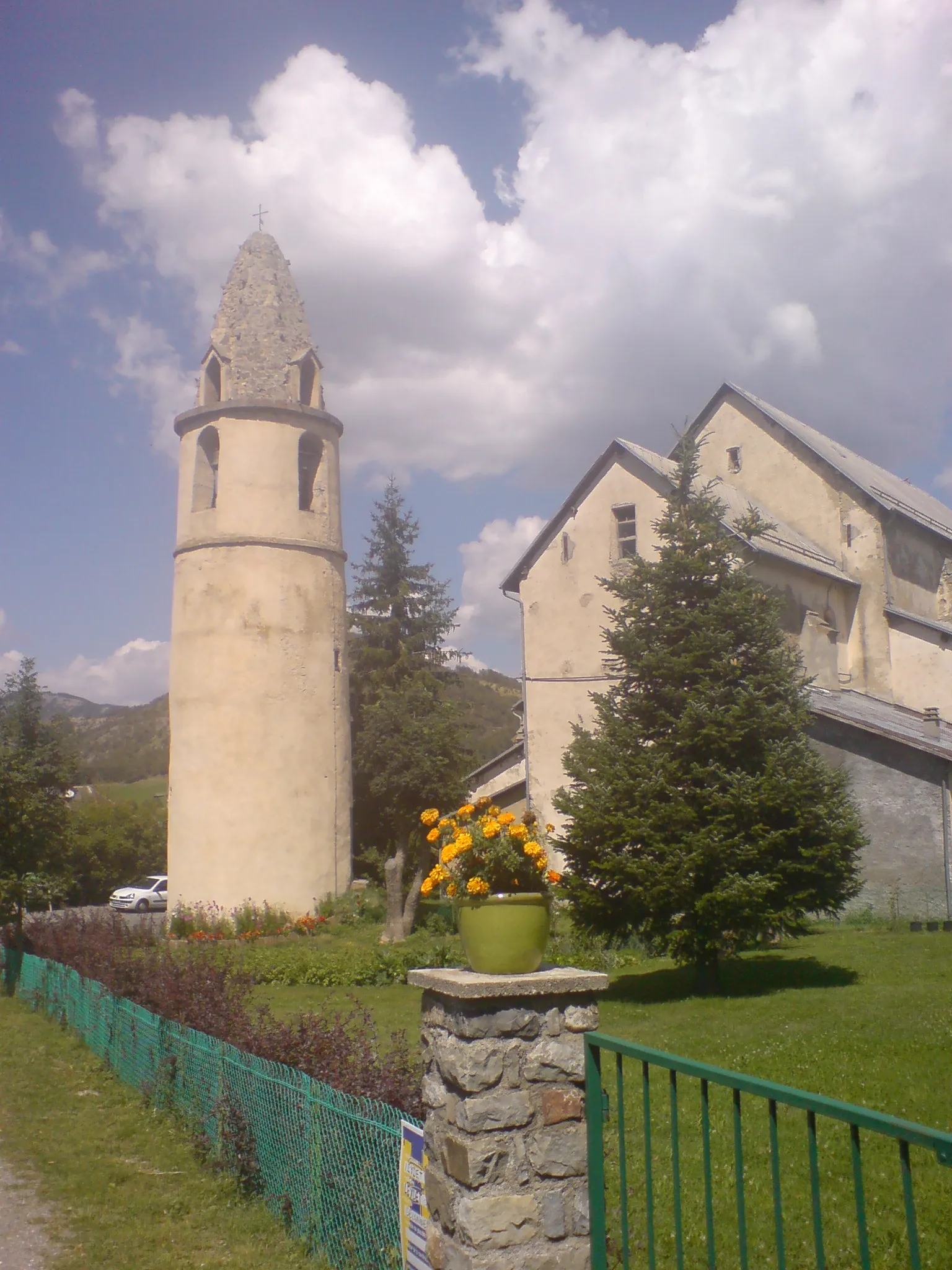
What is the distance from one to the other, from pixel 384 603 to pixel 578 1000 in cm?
3627

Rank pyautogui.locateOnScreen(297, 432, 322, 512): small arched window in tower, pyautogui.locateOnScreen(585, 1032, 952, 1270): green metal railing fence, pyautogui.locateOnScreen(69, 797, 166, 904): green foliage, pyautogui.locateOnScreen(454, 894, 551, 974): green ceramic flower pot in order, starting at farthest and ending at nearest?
pyautogui.locateOnScreen(69, 797, 166, 904): green foliage → pyautogui.locateOnScreen(297, 432, 322, 512): small arched window in tower → pyautogui.locateOnScreen(454, 894, 551, 974): green ceramic flower pot → pyautogui.locateOnScreen(585, 1032, 952, 1270): green metal railing fence

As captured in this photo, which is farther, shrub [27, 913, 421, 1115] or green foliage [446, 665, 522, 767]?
green foliage [446, 665, 522, 767]

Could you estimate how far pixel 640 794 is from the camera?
1378 centimetres

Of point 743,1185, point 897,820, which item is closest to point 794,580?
point 897,820

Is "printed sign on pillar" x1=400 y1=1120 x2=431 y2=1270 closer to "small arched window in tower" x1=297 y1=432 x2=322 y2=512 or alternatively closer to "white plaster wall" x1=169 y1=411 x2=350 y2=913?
"white plaster wall" x1=169 y1=411 x2=350 y2=913

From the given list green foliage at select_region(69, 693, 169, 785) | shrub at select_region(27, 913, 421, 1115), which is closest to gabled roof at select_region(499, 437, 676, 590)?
shrub at select_region(27, 913, 421, 1115)

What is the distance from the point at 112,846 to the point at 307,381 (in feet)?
87.3

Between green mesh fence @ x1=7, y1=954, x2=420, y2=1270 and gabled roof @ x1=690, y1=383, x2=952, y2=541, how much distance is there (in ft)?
68.3

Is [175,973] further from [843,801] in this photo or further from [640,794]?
[843,801]

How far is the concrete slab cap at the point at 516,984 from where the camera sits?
15.5 ft

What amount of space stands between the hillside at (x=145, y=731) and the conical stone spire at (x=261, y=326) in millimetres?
31733

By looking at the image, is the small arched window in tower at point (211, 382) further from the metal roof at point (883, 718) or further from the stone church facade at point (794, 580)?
the metal roof at point (883, 718)

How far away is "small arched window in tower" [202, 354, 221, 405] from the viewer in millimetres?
26578

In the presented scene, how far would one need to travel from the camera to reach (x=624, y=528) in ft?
84.6
